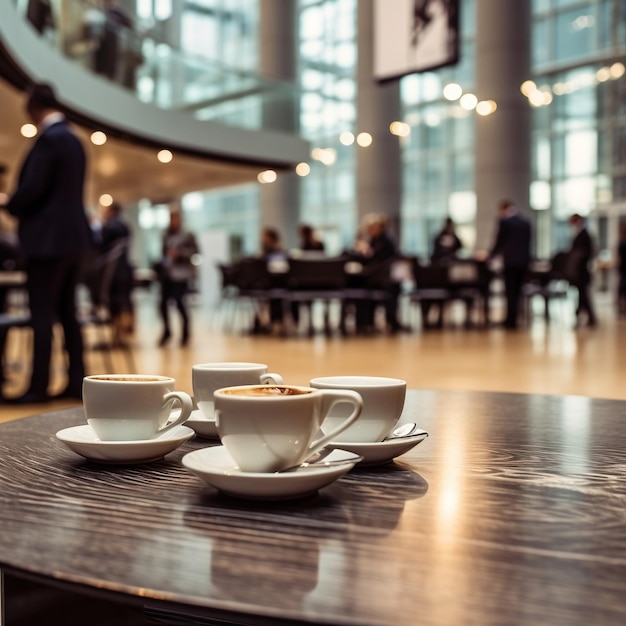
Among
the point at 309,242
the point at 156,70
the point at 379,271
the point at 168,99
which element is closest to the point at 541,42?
the point at 168,99

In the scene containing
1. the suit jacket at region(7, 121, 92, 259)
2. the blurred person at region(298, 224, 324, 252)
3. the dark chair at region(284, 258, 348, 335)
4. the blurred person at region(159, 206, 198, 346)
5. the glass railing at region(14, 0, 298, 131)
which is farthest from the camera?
the blurred person at region(298, 224, 324, 252)

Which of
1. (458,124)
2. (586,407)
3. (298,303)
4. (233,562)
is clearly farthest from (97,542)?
(458,124)

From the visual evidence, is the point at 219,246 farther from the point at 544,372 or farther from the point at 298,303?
the point at 544,372

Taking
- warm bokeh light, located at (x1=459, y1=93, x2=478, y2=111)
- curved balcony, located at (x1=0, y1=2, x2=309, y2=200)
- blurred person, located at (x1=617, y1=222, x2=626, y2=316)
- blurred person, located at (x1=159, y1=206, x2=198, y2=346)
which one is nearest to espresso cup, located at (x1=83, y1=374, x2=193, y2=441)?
curved balcony, located at (x1=0, y1=2, x2=309, y2=200)

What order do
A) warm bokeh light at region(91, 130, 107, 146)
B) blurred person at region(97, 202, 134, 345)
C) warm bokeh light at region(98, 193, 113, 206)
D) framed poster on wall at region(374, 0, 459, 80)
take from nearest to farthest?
blurred person at region(97, 202, 134, 345), framed poster on wall at region(374, 0, 459, 80), warm bokeh light at region(91, 130, 107, 146), warm bokeh light at region(98, 193, 113, 206)

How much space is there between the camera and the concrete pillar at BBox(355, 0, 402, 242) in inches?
725

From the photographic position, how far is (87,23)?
1074 centimetres

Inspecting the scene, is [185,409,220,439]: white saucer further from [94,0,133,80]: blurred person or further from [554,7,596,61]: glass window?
[554,7,596,61]: glass window

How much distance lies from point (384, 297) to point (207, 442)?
9.40 m

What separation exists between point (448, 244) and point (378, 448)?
1140 cm

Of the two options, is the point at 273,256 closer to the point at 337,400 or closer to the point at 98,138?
the point at 98,138

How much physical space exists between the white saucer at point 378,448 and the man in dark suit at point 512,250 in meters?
9.76

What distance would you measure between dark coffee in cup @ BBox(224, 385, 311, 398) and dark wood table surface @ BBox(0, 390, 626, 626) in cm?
9

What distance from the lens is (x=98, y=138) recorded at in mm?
12086
